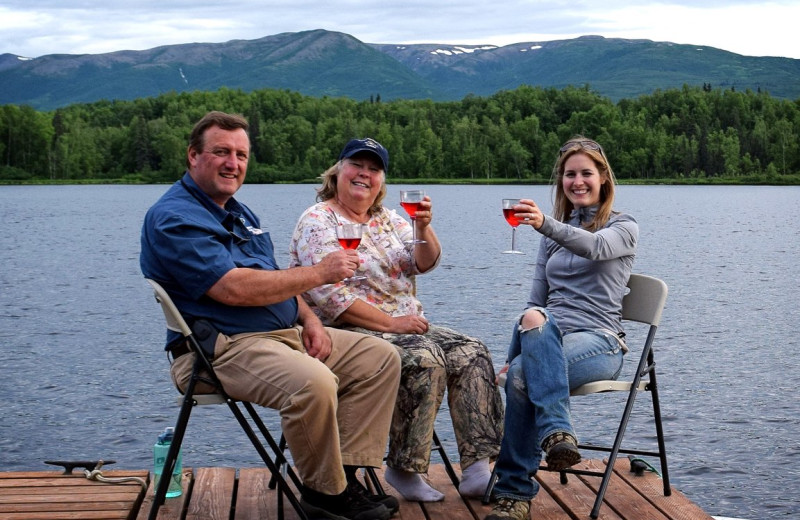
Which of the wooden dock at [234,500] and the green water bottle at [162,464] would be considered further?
the green water bottle at [162,464]

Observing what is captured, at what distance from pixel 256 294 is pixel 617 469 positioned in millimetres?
2232

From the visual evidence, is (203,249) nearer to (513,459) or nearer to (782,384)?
(513,459)

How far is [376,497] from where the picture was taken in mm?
4195

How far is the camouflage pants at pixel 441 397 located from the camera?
4.28m

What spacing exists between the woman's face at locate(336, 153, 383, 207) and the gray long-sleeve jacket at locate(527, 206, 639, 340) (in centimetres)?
83

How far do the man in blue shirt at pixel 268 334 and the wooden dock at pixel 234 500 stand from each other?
1.29ft

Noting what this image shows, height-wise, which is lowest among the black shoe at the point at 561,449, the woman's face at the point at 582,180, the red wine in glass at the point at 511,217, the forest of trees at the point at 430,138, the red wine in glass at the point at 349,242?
the forest of trees at the point at 430,138

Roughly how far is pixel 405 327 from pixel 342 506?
881 millimetres

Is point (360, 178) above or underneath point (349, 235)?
above

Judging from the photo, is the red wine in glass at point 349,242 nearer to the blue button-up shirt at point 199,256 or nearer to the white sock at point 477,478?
the blue button-up shirt at point 199,256

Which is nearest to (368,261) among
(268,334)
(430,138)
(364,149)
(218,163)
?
(364,149)

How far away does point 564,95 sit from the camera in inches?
4712

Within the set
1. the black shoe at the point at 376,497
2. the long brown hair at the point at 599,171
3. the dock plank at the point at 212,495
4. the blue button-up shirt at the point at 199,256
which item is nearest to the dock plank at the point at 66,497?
the dock plank at the point at 212,495

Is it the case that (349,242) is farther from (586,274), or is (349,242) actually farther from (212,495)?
(212,495)
